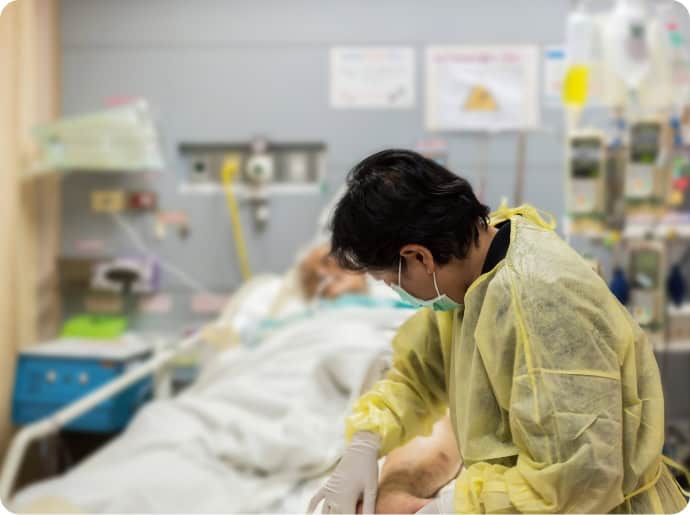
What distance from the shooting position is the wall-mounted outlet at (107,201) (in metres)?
3.21

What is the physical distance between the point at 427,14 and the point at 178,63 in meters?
1.16

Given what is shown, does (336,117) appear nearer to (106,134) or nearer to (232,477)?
(106,134)

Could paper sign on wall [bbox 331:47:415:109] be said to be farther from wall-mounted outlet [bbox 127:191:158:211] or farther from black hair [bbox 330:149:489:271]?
black hair [bbox 330:149:489:271]

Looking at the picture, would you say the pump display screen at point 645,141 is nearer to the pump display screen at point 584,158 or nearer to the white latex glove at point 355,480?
the pump display screen at point 584,158

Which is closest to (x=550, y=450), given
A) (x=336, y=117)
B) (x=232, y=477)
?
(x=232, y=477)

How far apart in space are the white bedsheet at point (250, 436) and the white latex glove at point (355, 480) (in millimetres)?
349

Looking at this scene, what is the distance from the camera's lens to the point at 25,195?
3076 mm

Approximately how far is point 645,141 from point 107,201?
2332 mm

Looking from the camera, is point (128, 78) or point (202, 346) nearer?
point (202, 346)

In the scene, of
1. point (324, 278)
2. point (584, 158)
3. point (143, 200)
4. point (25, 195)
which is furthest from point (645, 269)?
point (25, 195)

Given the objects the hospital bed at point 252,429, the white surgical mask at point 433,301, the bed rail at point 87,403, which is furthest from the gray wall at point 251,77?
the white surgical mask at point 433,301

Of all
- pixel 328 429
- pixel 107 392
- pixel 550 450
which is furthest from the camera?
pixel 107 392

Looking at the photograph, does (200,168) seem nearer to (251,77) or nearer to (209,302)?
(251,77)

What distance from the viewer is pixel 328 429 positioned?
1.88 meters
